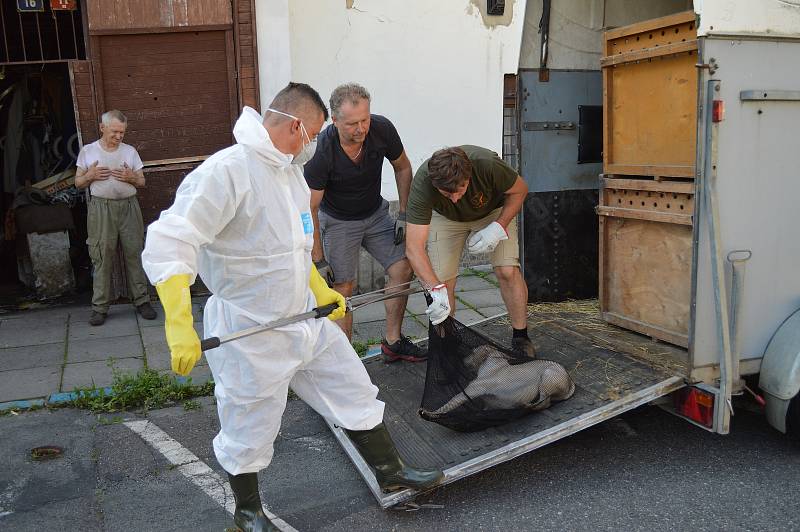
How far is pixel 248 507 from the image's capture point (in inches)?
126

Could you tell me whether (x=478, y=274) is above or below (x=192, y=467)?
above

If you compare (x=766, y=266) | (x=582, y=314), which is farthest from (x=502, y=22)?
(x=766, y=266)

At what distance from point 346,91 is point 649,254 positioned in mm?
2050

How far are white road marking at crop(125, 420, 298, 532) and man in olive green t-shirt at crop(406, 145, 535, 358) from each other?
149 cm

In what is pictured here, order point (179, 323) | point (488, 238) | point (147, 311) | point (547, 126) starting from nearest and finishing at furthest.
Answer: point (179, 323) < point (488, 238) < point (547, 126) < point (147, 311)

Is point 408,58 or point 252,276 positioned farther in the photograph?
point 408,58

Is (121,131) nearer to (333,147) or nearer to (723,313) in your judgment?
(333,147)

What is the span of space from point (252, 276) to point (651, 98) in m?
2.67

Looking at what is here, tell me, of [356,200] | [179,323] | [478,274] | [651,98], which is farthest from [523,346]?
[478,274]

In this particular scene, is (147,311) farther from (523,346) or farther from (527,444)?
(527,444)

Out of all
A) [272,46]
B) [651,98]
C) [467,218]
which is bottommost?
[467,218]

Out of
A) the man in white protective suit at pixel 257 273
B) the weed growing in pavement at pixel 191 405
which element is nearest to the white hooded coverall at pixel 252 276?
the man in white protective suit at pixel 257 273

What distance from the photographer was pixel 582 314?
17.0 ft

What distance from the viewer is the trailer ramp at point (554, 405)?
346 centimetres
